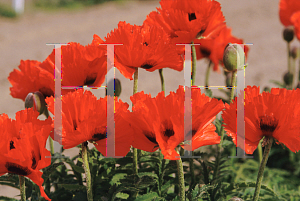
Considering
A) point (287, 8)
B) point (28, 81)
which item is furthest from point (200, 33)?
point (287, 8)

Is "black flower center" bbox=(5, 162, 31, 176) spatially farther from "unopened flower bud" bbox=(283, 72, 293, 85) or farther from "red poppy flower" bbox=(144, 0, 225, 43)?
"unopened flower bud" bbox=(283, 72, 293, 85)

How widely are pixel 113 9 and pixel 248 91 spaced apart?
18.4ft

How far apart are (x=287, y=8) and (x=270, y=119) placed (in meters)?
0.91

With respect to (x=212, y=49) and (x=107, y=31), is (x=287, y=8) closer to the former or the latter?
(x=212, y=49)

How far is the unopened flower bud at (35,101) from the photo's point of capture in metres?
0.80

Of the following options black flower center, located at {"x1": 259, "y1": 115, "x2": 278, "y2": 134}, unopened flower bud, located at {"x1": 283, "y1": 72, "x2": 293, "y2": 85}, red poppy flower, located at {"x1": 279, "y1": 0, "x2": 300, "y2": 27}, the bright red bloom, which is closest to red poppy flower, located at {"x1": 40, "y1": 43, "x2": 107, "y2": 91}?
the bright red bloom

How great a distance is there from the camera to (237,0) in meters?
5.96

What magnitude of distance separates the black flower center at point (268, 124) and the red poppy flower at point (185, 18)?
247 mm

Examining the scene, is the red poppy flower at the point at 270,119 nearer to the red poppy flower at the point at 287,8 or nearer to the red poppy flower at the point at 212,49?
the red poppy flower at the point at 212,49

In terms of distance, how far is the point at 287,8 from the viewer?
4.54ft

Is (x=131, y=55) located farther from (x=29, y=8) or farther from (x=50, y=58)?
(x=29, y=8)

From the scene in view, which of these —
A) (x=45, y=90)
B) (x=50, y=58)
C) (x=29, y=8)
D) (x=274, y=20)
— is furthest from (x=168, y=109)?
(x=29, y=8)

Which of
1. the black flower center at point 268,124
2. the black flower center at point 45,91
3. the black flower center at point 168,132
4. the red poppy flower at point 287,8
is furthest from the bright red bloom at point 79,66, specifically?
the red poppy flower at point 287,8

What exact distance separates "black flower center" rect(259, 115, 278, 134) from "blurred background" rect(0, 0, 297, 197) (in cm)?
248
